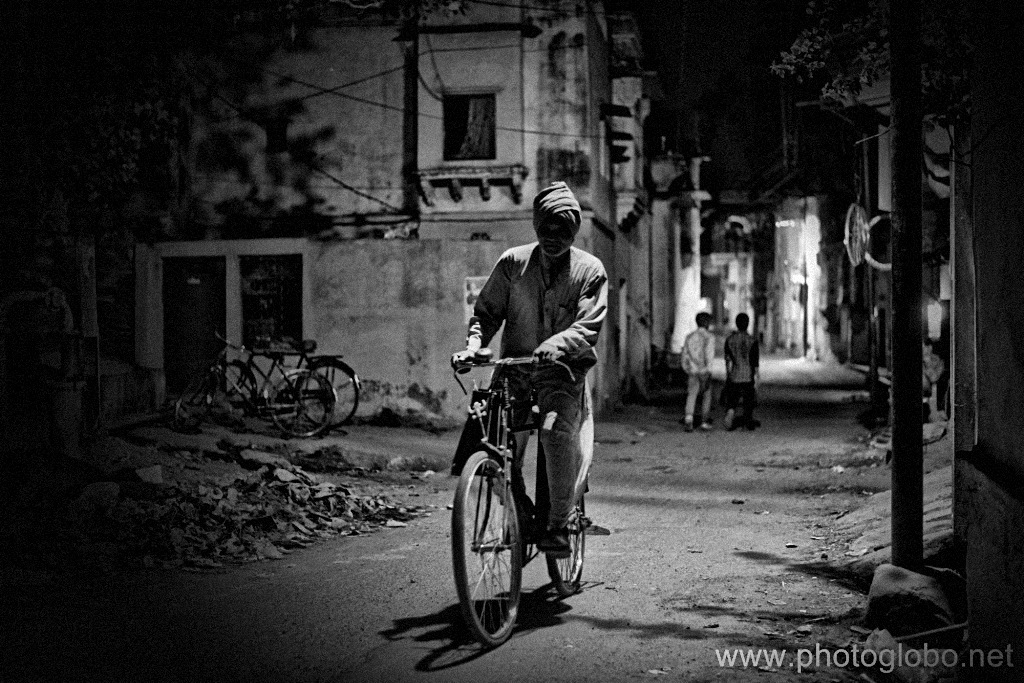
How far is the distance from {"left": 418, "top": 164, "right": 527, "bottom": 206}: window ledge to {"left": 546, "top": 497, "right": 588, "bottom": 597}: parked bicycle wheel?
1302 cm

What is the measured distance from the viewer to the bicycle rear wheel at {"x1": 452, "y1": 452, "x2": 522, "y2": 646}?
4617 millimetres

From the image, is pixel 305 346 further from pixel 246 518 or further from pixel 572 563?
pixel 572 563

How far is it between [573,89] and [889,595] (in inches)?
595

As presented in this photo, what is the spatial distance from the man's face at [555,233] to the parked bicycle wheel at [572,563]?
1.62 m

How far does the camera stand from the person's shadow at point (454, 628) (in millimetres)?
4770

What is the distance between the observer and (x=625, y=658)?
479 centimetres

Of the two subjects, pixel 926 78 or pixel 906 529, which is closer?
pixel 906 529

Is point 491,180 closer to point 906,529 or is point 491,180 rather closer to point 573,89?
point 573,89

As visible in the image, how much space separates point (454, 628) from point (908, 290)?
3337 mm

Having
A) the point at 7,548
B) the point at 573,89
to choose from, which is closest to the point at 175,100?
the point at 573,89

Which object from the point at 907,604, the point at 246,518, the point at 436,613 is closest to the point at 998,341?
the point at 907,604

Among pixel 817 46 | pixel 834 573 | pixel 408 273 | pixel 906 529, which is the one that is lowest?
pixel 834 573

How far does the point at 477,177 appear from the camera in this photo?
18.6 metres

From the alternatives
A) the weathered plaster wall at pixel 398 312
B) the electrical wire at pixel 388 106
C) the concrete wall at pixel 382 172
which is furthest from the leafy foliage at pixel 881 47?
the weathered plaster wall at pixel 398 312
